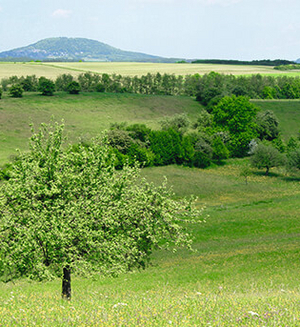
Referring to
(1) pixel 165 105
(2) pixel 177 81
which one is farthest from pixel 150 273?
(2) pixel 177 81

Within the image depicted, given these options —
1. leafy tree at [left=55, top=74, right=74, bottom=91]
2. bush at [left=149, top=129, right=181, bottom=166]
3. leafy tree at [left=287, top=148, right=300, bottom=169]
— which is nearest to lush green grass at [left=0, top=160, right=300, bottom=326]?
leafy tree at [left=287, top=148, right=300, bottom=169]

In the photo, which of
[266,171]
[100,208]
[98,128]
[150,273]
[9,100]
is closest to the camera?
[100,208]

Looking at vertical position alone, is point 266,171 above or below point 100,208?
below

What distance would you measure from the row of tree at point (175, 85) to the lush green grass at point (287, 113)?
457 inches

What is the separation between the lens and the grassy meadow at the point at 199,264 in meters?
10.1

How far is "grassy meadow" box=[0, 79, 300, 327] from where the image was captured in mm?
10102

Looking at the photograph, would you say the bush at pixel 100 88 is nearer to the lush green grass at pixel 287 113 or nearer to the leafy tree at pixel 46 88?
the leafy tree at pixel 46 88

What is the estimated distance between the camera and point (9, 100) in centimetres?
12725

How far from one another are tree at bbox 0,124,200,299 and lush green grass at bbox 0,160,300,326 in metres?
1.47

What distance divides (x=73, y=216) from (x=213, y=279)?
45.3 feet

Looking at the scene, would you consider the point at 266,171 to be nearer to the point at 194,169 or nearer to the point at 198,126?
the point at 194,169

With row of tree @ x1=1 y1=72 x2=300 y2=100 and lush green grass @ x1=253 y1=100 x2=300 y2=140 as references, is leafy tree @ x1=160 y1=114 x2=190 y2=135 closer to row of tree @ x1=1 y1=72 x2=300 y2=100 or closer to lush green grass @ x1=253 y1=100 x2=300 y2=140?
row of tree @ x1=1 y1=72 x2=300 y2=100

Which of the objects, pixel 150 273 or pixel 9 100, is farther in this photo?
pixel 9 100

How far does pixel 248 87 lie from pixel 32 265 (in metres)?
163
